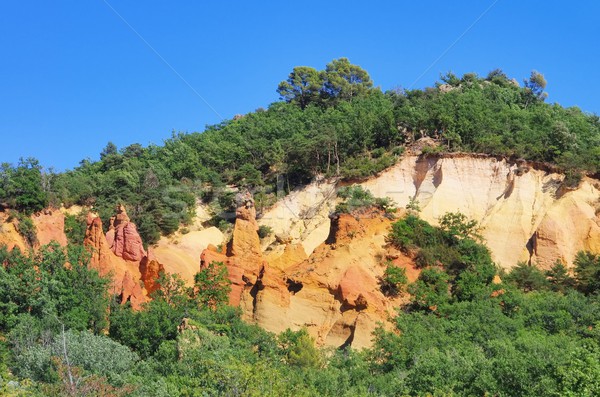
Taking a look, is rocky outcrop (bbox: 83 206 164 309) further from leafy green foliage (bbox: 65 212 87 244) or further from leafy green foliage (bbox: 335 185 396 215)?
leafy green foliage (bbox: 335 185 396 215)

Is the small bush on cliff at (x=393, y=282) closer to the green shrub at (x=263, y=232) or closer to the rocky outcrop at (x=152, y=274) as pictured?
the rocky outcrop at (x=152, y=274)

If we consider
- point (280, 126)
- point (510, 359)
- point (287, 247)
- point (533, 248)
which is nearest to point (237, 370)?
point (510, 359)

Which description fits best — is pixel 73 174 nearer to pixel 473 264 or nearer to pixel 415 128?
pixel 415 128

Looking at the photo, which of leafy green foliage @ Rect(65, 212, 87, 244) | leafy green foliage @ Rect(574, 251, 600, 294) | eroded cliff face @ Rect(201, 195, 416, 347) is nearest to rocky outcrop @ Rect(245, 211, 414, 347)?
eroded cliff face @ Rect(201, 195, 416, 347)

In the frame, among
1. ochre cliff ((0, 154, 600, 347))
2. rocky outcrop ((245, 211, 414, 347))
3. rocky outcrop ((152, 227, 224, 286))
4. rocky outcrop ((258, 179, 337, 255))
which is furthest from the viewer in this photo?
rocky outcrop ((258, 179, 337, 255))

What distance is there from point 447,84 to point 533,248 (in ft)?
109

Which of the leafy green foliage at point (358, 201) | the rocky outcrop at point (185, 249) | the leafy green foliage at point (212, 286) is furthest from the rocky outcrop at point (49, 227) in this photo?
the leafy green foliage at point (358, 201)

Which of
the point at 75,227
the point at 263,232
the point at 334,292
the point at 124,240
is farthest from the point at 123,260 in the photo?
the point at 334,292

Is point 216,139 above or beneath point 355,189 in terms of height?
above

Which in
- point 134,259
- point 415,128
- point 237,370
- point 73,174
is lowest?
point 237,370

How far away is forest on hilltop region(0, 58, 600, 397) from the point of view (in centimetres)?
3030

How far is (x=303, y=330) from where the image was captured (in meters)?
38.3

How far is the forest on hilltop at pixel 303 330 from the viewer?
99.4 ft

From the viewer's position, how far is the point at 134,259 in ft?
150
